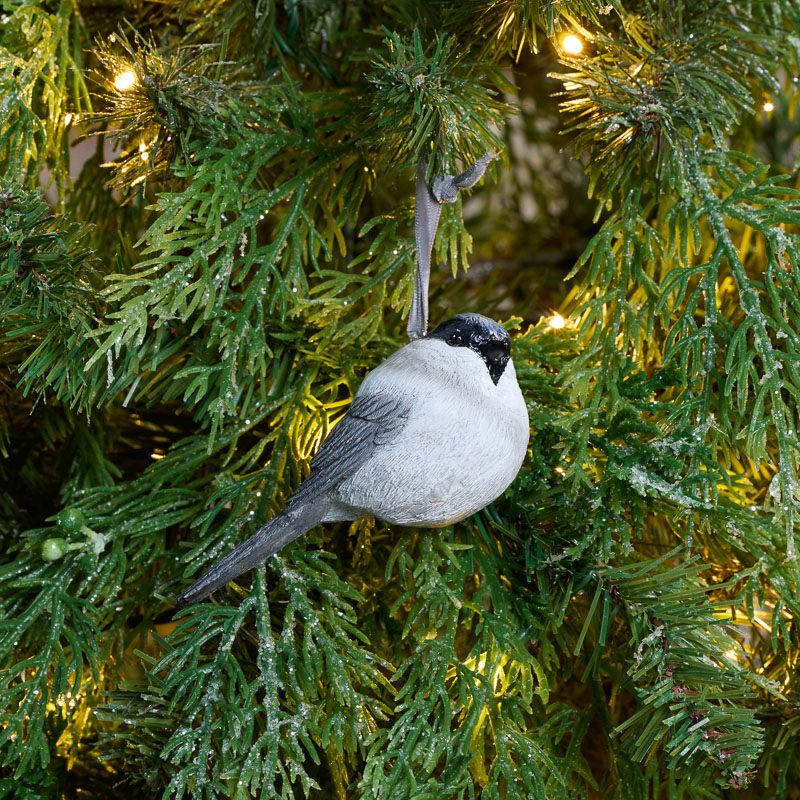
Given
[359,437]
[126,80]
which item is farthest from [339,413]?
[126,80]

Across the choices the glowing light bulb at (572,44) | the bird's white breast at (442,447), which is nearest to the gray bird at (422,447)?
the bird's white breast at (442,447)

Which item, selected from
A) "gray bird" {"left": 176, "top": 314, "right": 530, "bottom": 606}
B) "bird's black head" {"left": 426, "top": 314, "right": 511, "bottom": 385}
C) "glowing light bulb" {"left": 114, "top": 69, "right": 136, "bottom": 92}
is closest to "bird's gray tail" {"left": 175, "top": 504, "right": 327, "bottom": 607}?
"gray bird" {"left": 176, "top": 314, "right": 530, "bottom": 606}

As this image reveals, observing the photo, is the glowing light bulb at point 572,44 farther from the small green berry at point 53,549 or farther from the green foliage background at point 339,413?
the small green berry at point 53,549

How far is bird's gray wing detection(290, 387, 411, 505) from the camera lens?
0.39 meters

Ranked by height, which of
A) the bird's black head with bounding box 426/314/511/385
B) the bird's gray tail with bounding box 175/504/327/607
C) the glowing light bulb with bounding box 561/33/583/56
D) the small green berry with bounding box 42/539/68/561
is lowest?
the small green berry with bounding box 42/539/68/561

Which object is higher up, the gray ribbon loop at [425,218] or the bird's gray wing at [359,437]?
the gray ribbon loop at [425,218]

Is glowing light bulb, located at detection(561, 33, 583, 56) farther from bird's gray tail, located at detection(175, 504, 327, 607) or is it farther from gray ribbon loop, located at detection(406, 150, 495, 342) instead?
bird's gray tail, located at detection(175, 504, 327, 607)

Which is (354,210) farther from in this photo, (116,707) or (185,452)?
(116,707)

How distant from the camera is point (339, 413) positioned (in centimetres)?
49

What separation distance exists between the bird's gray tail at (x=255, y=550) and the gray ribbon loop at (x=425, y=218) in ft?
0.38

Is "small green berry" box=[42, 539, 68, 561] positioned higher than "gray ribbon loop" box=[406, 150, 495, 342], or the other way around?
"gray ribbon loop" box=[406, 150, 495, 342]

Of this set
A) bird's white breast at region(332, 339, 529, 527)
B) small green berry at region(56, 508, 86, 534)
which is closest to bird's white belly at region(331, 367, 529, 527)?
bird's white breast at region(332, 339, 529, 527)

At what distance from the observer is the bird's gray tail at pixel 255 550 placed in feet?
1.28

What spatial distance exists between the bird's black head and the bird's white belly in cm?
1
